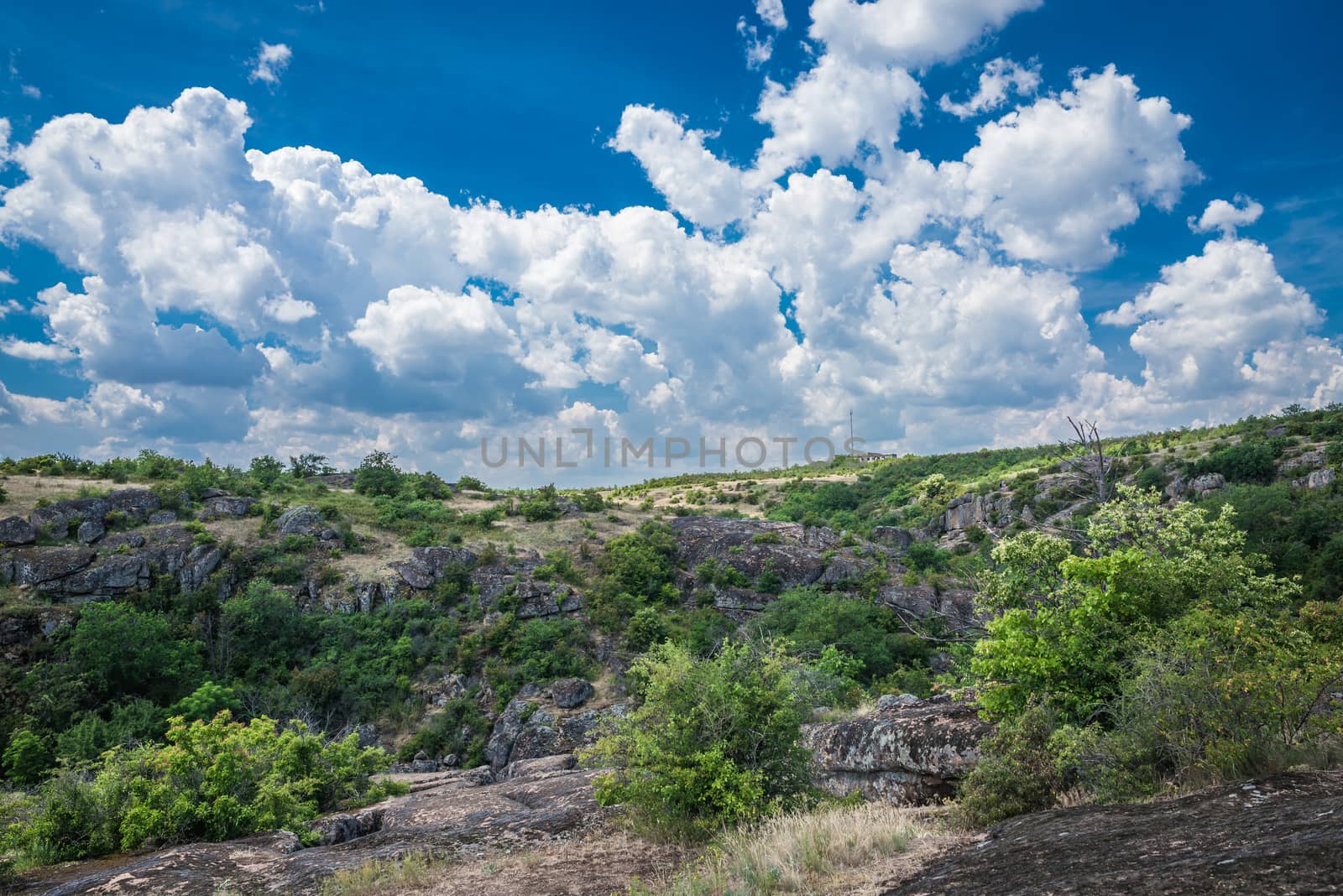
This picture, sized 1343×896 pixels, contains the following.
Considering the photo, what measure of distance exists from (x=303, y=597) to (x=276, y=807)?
27.8 metres

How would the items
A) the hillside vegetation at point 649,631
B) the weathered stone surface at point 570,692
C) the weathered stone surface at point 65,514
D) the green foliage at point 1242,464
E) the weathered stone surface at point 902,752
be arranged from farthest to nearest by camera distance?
1. the green foliage at point 1242,464
2. the weathered stone surface at point 65,514
3. the weathered stone surface at point 570,692
4. the weathered stone surface at point 902,752
5. the hillside vegetation at point 649,631

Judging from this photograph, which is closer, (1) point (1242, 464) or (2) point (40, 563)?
(2) point (40, 563)

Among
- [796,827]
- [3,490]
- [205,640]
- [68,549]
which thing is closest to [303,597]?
[205,640]

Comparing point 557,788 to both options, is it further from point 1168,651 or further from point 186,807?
point 1168,651

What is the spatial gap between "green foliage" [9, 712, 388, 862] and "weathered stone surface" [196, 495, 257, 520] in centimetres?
3234

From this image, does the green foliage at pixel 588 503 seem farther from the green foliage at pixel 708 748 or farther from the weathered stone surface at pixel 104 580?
the green foliage at pixel 708 748

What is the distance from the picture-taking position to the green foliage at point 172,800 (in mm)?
11508

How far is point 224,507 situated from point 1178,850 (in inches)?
1947

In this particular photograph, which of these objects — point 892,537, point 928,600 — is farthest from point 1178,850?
point 892,537

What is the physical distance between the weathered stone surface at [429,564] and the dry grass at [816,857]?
3506 centimetres

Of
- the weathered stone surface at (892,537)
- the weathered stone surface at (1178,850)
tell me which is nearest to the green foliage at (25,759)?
the weathered stone surface at (1178,850)

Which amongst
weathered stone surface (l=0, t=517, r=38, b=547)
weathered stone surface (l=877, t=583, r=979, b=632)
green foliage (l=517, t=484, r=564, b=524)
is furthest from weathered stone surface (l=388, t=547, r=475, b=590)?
weathered stone surface (l=877, t=583, r=979, b=632)

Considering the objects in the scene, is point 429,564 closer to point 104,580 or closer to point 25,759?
point 104,580

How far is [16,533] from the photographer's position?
34750 millimetres
